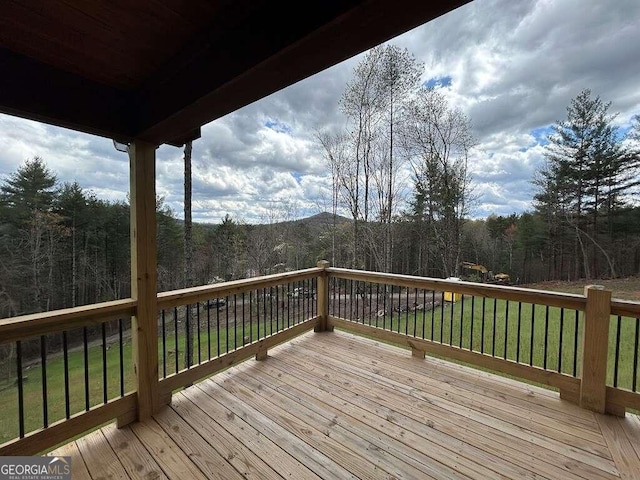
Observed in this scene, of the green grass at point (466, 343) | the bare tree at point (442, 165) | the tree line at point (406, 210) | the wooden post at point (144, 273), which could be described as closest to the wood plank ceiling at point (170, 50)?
the wooden post at point (144, 273)

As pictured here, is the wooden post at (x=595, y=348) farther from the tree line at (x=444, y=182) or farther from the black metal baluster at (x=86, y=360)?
the tree line at (x=444, y=182)

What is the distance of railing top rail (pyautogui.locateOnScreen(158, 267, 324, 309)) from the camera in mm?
2377

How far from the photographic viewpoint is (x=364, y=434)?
2.01 m

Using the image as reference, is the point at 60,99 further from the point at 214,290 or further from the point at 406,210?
the point at 406,210

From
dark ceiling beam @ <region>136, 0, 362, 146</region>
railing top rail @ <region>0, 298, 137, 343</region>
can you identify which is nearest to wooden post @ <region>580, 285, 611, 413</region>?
dark ceiling beam @ <region>136, 0, 362, 146</region>

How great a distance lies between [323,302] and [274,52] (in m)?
3.47

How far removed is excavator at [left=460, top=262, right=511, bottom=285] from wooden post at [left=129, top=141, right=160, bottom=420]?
10043mm

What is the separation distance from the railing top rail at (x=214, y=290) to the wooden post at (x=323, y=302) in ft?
1.84

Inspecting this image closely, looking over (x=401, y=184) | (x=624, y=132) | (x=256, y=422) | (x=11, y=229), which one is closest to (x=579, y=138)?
(x=624, y=132)

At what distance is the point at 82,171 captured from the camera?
8844mm

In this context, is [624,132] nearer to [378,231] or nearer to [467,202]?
[467,202]

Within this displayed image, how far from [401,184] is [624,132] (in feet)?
20.2

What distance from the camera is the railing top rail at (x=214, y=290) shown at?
2.38 meters

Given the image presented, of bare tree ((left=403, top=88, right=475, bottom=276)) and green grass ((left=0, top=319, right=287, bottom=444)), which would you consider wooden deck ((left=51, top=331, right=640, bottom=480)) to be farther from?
bare tree ((left=403, top=88, right=475, bottom=276))
